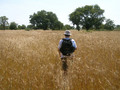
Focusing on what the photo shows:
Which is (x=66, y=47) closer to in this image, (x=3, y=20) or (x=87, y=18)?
(x=87, y=18)

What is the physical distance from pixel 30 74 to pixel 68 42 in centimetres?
148

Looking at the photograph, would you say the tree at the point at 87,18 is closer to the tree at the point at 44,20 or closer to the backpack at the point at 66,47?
the tree at the point at 44,20

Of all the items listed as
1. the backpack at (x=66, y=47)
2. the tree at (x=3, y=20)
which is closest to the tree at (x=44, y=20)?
the tree at (x=3, y=20)

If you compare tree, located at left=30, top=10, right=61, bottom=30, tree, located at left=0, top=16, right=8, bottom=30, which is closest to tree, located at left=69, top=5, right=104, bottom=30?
tree, located at left=30, top=10, right=61, bottom=30

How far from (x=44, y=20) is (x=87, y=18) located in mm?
22712

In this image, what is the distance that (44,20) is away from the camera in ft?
177

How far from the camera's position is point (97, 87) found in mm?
1760

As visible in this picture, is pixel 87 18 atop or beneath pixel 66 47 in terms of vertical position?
atop

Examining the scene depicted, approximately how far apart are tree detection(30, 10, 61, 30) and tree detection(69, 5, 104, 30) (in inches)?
681

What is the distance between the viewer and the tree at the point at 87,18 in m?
40.0

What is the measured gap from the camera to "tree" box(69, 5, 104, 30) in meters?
40.0

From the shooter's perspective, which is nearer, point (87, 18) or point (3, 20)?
point (87, 18)

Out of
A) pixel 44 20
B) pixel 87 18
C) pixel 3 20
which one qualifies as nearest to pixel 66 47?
pixel 87 18

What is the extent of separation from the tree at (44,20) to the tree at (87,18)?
1730cm
